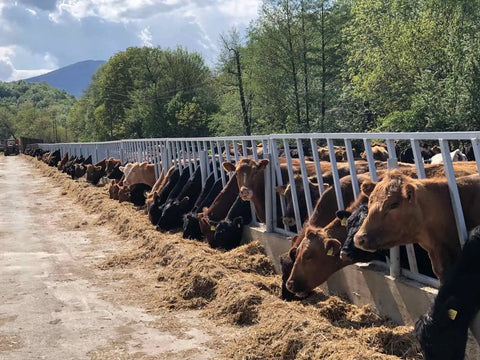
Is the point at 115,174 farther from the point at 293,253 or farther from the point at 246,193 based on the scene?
the point at 293,253

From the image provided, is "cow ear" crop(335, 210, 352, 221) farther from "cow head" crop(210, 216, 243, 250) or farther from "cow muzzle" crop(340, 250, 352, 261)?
"cow head" crop(210, 216, 243, 250)

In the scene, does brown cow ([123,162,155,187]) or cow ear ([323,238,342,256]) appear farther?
brown cow ([123,162,155,187])

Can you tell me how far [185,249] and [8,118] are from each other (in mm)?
152211

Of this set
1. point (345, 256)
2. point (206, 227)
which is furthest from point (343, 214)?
point (206, 227)

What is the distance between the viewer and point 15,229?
474 inches

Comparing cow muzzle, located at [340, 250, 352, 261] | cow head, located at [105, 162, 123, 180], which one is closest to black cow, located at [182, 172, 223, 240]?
cow muzzle, located at [340, 250, 352, 261]

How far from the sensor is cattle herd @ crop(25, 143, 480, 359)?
366 cm

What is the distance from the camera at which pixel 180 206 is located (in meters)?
10.4

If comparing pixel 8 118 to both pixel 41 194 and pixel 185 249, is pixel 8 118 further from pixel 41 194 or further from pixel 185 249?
pixel 185 249

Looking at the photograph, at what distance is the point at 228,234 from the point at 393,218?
4.32 metres

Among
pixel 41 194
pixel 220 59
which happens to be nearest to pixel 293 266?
pixel 41 194

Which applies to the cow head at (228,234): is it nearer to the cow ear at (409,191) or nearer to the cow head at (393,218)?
the cow head at (393,218)

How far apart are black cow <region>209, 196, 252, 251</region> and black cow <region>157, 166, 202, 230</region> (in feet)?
6.32

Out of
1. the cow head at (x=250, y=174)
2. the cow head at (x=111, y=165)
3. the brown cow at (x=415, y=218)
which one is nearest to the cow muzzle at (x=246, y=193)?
the cow head at (x=250, y=174)
